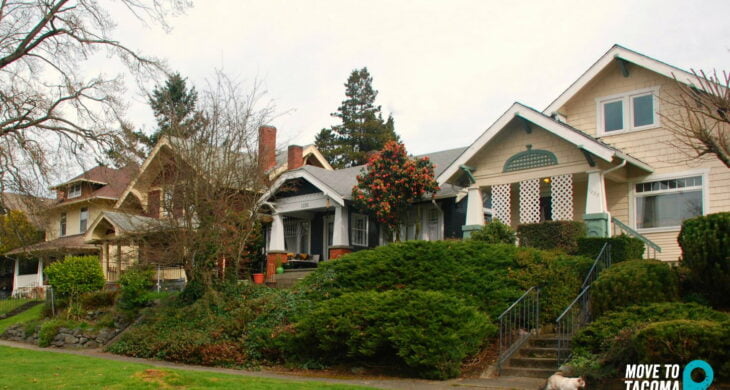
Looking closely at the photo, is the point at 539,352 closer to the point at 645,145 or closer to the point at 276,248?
→ the point at 645,145

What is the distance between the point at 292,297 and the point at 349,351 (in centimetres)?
394

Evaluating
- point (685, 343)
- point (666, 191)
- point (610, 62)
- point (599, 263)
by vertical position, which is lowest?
point (685, 343)

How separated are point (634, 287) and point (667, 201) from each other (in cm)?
696

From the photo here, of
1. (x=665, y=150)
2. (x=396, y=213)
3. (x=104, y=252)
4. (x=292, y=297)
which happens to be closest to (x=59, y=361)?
(x=292, y=297)

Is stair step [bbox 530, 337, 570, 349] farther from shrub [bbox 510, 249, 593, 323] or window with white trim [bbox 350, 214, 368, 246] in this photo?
window with white trim [bbox 350, 214, 368, 246]

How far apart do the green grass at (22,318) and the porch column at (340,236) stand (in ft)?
37.6

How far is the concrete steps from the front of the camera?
12.3 meters

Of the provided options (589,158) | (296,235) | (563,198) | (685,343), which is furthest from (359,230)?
(685,343)

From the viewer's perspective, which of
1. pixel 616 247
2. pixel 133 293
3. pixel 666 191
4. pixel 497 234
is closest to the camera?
→ pixel 616 247

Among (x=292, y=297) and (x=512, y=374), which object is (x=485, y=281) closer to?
(x=512, y=374)

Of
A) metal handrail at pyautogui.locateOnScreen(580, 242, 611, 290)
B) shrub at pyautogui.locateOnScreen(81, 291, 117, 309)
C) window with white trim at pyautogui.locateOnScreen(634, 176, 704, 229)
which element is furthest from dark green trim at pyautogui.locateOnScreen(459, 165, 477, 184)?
shrub at pyautogui.locateOnScreen(81, 291, 117, 309)

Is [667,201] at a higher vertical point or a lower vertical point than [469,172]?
lower

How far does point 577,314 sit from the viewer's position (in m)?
14.3

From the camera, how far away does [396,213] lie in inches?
921
